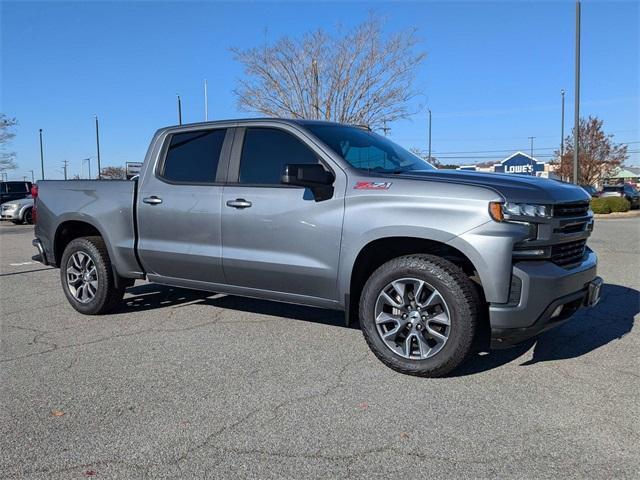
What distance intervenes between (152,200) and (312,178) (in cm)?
199

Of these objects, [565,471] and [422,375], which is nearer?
[565,471]

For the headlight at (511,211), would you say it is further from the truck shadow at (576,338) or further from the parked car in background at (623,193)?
the parked car in background at (623,193)

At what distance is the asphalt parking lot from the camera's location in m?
2.88

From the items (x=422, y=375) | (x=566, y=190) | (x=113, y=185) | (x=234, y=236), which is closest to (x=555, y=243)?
(x=566, y=190)

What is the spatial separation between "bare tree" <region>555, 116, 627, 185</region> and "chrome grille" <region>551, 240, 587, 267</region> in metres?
39.5

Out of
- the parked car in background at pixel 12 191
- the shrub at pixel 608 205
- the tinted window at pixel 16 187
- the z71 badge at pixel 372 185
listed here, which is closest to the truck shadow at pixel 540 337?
the z71 badge at pixel 372 185

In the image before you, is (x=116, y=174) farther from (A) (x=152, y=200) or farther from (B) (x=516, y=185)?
(B) (x=516, y=185)

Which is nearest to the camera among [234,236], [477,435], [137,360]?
[477,435]

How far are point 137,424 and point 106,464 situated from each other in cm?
46

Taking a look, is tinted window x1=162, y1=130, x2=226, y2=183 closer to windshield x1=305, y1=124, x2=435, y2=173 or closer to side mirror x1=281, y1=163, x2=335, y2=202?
windshield x1=305, y1=124, x2=435, y2=173

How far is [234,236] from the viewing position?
4.88m

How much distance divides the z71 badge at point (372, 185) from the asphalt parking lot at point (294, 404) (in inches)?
53.8

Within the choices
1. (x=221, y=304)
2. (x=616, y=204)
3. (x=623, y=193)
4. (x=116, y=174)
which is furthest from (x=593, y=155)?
(x=221, y=304)

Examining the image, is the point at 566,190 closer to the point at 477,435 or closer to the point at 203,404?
the point at 477,435
